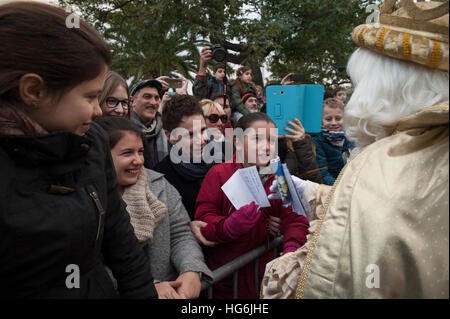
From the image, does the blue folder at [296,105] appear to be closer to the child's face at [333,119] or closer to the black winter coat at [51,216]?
the child's face at [333,119]

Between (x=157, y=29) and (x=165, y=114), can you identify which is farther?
(x=157, y=29)

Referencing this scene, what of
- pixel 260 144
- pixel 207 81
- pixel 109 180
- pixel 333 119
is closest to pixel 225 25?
pixel 207 81

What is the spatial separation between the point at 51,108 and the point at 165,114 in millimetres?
1838

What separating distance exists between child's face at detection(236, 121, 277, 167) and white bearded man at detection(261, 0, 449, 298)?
3.68 ft

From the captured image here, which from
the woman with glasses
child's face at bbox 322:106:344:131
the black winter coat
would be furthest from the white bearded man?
child's face at bbox 322:106:344:131

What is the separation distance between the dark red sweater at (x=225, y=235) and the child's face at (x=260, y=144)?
6.2 inches

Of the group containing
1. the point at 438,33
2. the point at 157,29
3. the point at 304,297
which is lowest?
the point at 304,297

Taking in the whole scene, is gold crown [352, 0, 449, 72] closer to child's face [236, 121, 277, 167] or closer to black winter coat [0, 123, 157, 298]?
black winter coat [0, 123, 157, 298]

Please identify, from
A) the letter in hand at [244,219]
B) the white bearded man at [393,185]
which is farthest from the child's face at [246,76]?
the white bearded man at [393,185]

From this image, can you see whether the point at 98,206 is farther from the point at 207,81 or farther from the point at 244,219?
the point at 207,81
